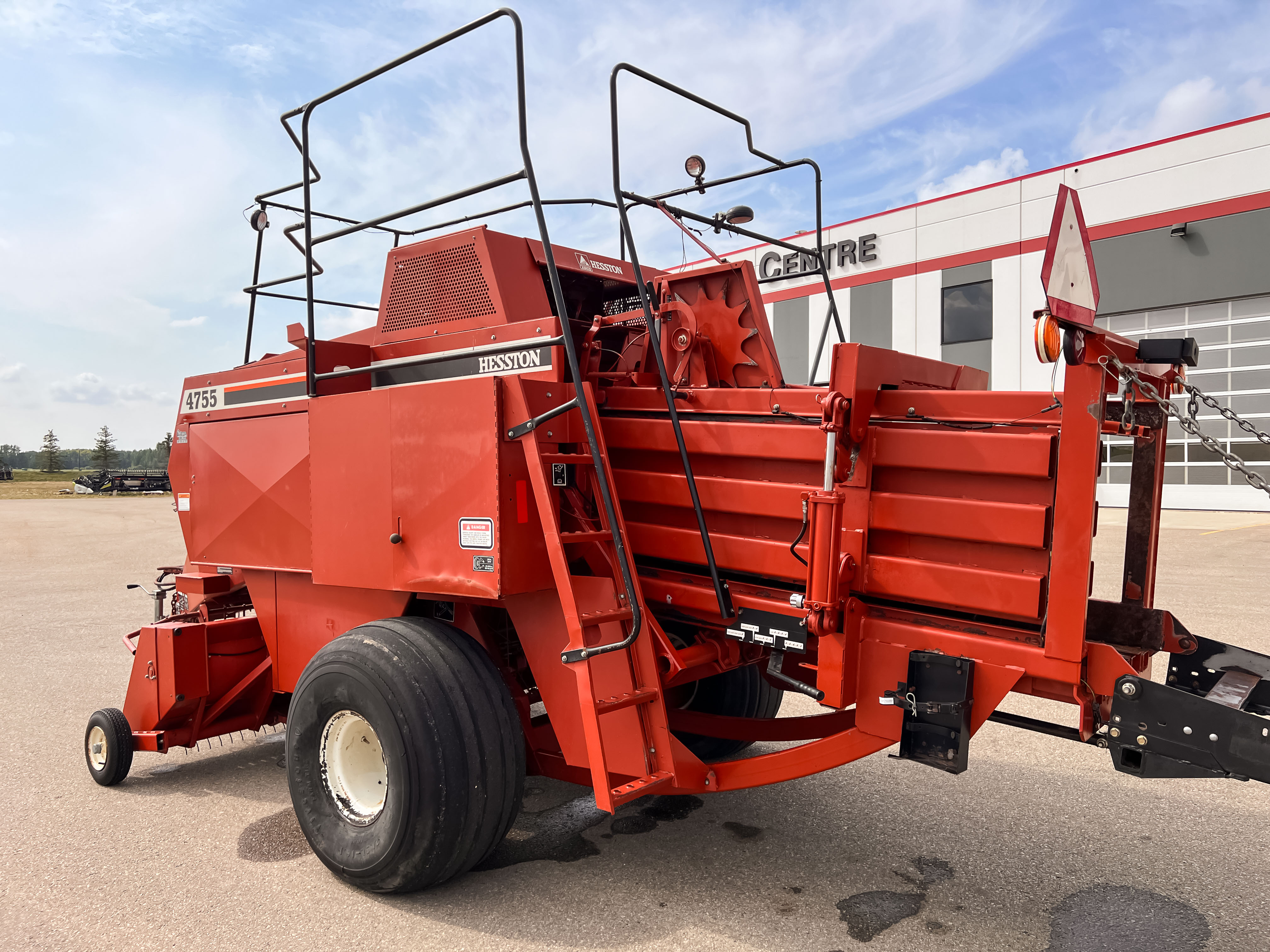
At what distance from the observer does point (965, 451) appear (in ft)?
9.35

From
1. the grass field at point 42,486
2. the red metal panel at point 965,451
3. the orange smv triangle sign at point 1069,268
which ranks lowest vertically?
the grass field at point 42,486

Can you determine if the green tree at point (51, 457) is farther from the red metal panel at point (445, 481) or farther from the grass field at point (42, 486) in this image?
the red metal panel at point (445, 481)

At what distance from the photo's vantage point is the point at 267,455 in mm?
4504

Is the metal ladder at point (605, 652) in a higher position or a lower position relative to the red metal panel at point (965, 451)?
lower

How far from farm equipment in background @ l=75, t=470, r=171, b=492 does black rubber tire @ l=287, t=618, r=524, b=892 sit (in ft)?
160

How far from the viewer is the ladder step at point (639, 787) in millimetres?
3033

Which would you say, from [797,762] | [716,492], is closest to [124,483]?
[716,492]

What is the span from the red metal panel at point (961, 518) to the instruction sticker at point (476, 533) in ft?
4.62

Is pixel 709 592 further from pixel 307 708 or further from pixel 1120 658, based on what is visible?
pixel 307 708

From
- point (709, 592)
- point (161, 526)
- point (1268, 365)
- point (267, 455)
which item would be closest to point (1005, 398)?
point (709, 592)

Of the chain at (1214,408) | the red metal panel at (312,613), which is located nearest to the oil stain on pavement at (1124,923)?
the chain at (1214,408)

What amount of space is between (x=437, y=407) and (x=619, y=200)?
1.10m

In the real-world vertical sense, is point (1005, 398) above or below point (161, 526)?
above

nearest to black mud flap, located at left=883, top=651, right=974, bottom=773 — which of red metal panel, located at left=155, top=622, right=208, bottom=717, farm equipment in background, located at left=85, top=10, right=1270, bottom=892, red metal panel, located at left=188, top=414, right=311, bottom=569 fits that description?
farm equipment in background, located at left=85, top=10, right=1270, bottom=892
